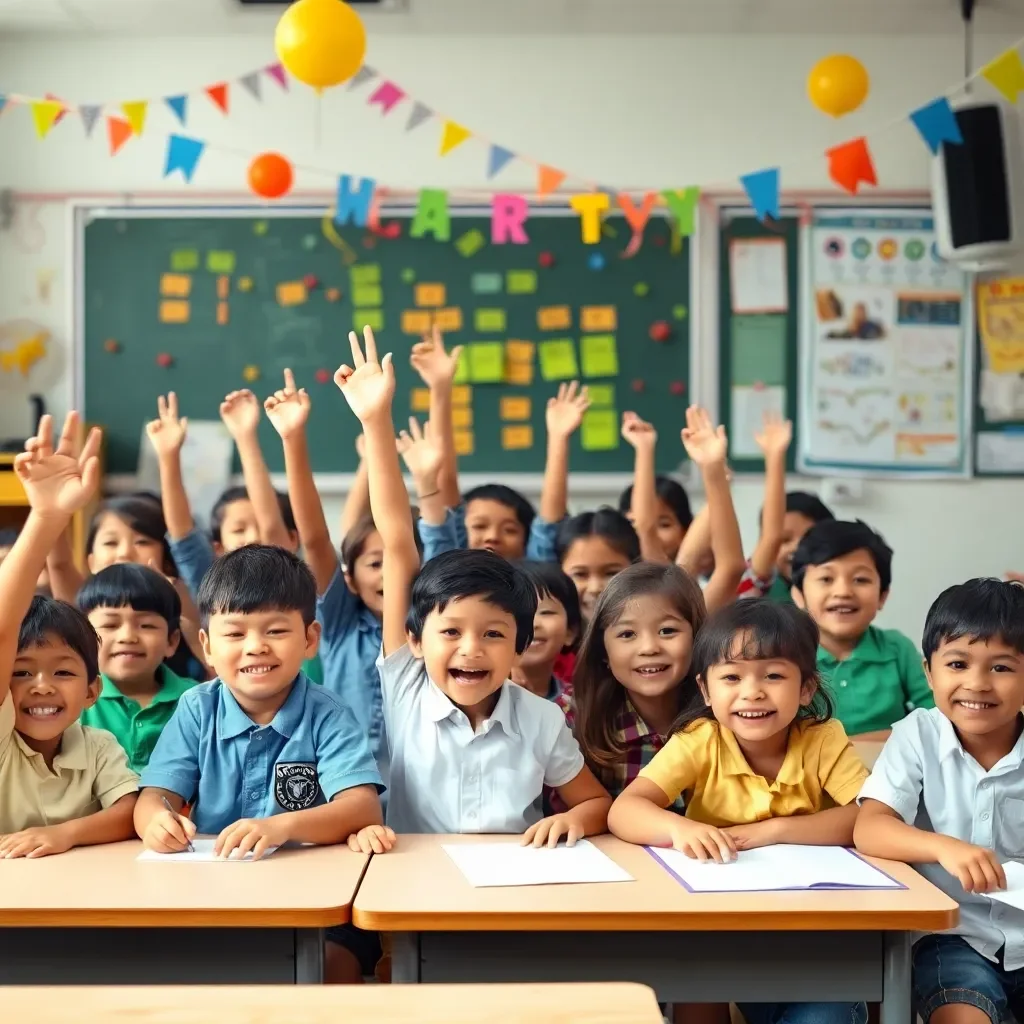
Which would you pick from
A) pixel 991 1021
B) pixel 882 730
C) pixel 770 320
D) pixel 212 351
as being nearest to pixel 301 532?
pixel 882 730

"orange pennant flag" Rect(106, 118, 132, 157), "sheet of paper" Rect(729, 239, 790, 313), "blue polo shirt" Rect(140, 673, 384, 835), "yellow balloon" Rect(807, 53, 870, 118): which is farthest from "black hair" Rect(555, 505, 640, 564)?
"orange pennant flag" Rect(106, 118, 132, 157)

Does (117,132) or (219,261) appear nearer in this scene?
(117,132)

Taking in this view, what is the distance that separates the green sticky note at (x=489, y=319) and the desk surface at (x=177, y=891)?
11.1ft

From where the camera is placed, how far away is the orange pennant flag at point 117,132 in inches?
179

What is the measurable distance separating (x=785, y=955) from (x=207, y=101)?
13.8ft

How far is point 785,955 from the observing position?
4.98 feet

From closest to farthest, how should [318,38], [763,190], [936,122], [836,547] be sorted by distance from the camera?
1. [836,547]
2. [318,38]
3. [936,122]
4. [763,190]

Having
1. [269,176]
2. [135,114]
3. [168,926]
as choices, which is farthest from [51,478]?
[135,114]

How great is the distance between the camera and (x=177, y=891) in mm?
1497

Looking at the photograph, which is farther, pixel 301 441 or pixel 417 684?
pixel 301 441

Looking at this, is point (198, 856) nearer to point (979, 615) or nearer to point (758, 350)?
point (979, 615)

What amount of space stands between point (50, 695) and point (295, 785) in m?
0.40

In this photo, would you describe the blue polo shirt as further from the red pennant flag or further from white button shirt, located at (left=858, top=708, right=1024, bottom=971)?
the red pennant flag

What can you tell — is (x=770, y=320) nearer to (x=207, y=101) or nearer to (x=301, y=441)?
(x=207, y=101)
